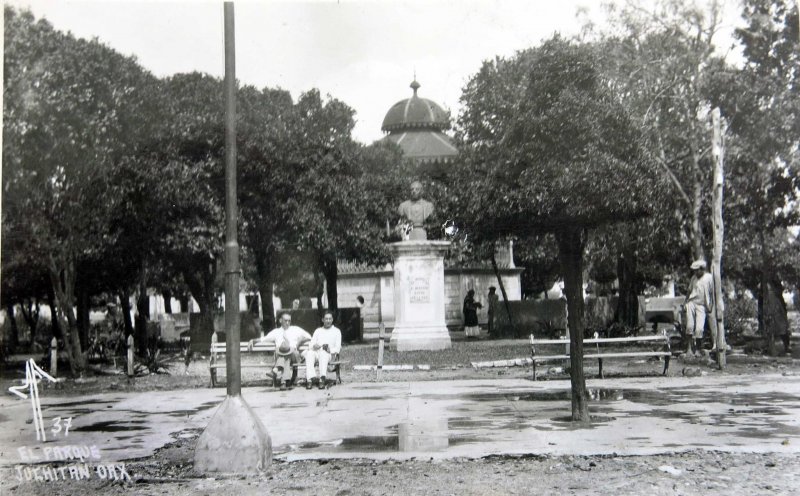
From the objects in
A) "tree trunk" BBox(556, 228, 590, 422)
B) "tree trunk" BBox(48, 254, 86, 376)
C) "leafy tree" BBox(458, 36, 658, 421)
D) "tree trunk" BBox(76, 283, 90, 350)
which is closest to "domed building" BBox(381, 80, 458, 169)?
"tree trunk" BBox(76, 283, 90, 350)

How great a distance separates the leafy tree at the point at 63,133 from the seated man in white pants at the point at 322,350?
541 cm

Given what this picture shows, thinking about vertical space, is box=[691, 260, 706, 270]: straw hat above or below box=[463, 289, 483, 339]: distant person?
above

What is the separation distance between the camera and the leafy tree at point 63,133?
12.7 meters

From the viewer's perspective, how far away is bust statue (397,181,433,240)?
22.7m

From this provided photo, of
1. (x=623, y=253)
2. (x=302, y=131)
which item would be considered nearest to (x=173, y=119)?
(x=302, y=131)

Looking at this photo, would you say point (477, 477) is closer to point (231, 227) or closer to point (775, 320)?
point (231, 227)

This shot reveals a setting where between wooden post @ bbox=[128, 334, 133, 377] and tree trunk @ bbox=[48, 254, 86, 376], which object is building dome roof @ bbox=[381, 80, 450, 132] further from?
wooden post @ bbox=[128, 334, 133, 377]

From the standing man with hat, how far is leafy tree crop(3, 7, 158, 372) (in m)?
12.1

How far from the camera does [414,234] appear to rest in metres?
22.9

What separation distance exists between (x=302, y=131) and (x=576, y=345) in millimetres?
20697

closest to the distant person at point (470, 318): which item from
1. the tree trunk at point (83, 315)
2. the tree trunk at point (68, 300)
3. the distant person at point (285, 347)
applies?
the tree trunk at point (83, 315)

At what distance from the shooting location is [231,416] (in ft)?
25.1

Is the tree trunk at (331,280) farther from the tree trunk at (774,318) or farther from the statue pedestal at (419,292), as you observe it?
the tree trunk at (774,318)

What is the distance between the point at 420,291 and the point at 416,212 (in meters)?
2.15
